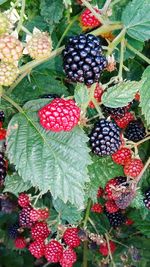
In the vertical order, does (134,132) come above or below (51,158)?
below

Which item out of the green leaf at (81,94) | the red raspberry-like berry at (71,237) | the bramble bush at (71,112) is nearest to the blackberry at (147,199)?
the bramble bush at (71,112)

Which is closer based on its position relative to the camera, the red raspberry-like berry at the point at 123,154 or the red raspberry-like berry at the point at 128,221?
the red raspberry-like berry at the point at 123,154

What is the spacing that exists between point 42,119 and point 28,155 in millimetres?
111

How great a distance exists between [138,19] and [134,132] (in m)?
0.36

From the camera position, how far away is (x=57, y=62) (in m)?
1.76

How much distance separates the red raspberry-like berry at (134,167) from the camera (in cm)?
157

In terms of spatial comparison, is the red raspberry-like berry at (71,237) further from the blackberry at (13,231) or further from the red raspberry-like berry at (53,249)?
the blackberry at (13,231)

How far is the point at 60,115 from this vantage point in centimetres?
118

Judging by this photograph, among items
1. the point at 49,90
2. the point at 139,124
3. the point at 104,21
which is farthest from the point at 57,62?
the point at 104,21

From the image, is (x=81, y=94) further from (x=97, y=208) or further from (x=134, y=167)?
(x=97, y=208)

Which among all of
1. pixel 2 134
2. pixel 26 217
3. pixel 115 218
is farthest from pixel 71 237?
pixel 2 134

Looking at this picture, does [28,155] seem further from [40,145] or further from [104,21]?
[104,21]

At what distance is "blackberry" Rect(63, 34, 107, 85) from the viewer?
116 cm

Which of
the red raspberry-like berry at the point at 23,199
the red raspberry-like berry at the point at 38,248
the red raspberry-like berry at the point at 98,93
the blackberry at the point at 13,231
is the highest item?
the red raspberry-like berry at the point at 98,93
